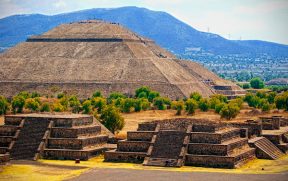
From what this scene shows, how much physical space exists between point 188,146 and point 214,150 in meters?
2.71

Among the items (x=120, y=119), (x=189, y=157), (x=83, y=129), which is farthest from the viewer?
(x=120, y=119)

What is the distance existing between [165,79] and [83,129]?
10255 cm

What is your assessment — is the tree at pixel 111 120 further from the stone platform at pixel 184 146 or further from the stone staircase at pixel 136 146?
the stone staircase at pixel 136 146

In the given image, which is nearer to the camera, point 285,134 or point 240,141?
point 240,141

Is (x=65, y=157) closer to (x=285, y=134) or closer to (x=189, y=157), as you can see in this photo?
(x=189, y=157)

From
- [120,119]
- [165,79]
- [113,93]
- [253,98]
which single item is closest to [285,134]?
[120,119]

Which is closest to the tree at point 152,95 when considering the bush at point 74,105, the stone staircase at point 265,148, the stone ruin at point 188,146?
the bush at point 74,105

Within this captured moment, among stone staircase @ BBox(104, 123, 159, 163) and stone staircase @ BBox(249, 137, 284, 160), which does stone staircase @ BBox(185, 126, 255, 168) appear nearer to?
stone staircase @ BBox(249, 137, 284, 160)

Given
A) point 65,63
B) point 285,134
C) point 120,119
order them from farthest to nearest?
point 65,63 < point 120,119 < point 285,134

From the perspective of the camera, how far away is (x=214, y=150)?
71312mm

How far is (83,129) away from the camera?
7856cm

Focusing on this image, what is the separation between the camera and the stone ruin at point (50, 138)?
76188 millimetres

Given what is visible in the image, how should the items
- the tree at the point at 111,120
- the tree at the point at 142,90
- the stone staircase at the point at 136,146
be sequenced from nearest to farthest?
the stone staircase at the point at 136,146
the tree at the point at 111,120
the tree at the point at 142,90

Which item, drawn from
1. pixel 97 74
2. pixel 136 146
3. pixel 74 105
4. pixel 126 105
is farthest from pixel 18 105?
pixel 136 146
